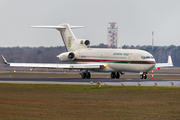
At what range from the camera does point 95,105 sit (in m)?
27.9

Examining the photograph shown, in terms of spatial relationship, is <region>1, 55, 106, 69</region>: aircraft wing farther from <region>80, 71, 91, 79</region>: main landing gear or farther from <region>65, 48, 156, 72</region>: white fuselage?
<region>65, 48, 156, 72</region>: white fuselage

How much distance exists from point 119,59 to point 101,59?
4408 mm

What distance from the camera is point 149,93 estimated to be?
1415 inches

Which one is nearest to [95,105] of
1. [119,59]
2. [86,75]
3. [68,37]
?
[119,59]

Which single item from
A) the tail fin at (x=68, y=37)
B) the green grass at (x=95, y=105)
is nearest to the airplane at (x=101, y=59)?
the tail fin at (x=68, y=37)

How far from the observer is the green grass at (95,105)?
914 inches

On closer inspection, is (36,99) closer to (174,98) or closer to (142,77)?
(174,98)

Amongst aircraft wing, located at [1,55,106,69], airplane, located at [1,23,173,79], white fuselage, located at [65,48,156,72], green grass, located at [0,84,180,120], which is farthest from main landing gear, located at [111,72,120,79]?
green grass, located at [0,84,180,120]

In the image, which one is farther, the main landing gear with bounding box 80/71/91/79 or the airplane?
the main landing gear with bounding box 80/71/91/79

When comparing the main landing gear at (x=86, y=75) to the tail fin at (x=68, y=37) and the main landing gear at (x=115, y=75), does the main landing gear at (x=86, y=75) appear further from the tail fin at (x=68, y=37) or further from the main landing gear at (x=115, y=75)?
the tail fin at (x=68, y=37)

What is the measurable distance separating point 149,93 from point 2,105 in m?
14.3

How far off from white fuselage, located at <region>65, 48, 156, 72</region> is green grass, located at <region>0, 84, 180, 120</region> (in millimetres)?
20471

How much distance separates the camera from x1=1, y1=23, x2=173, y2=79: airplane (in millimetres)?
59219

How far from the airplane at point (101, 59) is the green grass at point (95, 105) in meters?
21.0
